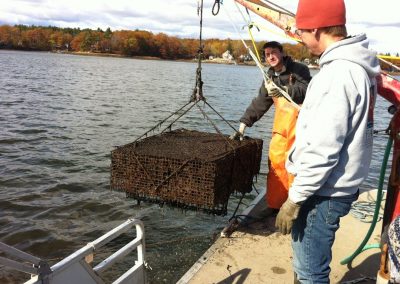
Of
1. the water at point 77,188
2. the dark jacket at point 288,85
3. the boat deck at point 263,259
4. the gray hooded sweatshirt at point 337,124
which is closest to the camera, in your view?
the gray hooded sweatshirt at point 337,124

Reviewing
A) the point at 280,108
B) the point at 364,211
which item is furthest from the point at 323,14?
the point at 364,211

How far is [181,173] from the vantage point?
4.00m

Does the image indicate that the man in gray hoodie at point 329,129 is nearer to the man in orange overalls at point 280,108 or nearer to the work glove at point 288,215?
the work glove at point 288,215

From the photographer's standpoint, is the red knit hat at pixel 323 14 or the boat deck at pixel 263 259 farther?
the boat deck at pixel 263 259

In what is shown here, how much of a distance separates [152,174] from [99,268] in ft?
4.08

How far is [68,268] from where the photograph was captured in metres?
2.71

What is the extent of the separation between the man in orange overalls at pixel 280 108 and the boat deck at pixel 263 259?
19.8 inches

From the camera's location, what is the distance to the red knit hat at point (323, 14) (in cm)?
228

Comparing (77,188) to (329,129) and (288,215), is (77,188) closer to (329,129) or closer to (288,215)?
(288,215)

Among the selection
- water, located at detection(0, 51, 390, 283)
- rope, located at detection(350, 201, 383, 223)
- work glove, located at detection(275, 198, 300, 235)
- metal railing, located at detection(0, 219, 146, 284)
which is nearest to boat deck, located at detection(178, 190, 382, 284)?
rope, located at detection(350, 201, 383, 223)

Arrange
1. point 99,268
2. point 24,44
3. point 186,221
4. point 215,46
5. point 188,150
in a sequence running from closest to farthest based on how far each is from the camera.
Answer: point 99,268
point 188,150
point 186,221
point 215,46
point 24,44

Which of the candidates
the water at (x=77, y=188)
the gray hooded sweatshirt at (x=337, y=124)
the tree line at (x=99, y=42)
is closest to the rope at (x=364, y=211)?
the water at (x=77, y=188)

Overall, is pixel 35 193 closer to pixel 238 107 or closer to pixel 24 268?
pixel 24 268

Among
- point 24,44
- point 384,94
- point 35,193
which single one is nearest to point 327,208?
point 384,94
